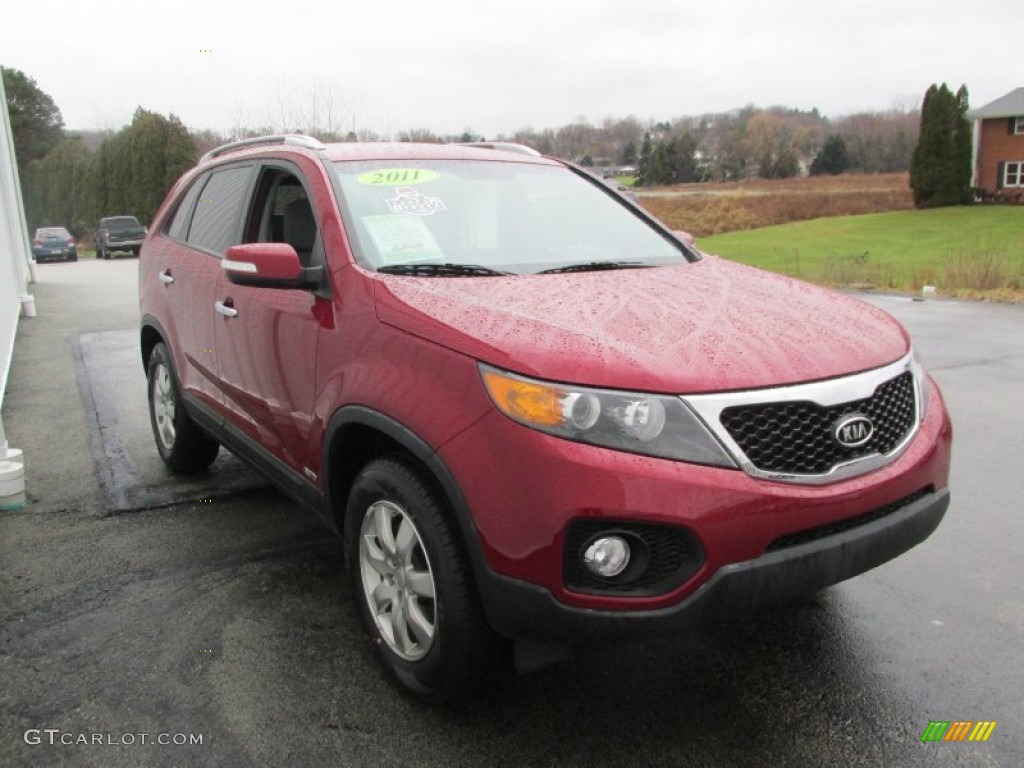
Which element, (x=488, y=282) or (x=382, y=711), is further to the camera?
(x=488, y=282)

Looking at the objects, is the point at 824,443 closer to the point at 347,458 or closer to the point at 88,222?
the point at 347,458

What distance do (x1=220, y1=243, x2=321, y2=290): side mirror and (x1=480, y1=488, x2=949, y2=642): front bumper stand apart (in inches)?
Answer: 54.4

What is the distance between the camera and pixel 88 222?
177ft

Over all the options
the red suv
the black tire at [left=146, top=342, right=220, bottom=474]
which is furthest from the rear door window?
the black tire at [left=146, top=342, right=220, bottom=474]

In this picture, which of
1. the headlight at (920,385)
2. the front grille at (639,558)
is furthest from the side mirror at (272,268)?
the headlight at (920,385)

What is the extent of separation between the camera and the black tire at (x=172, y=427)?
4.89m

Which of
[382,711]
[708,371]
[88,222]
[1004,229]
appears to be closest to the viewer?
[708,371]

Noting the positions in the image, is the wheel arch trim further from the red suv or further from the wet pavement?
the wet pavement

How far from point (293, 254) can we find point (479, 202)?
2.99 ft

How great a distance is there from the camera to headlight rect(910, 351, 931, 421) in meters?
2.78

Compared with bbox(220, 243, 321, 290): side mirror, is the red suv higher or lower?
lower

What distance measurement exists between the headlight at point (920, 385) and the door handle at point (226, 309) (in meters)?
2.71

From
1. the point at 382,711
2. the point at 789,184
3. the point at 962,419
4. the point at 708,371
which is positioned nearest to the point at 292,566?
the point at 382,711

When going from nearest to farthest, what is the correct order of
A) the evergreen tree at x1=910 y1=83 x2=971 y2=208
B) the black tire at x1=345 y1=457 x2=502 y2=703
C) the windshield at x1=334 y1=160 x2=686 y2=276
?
the black tire at x1=345 y1=457 x2=502 y2=703 → the windshield at x1=334 y1=160 x2=686 y2=276 → the evergreen tree at x1=910 y1=83 x2=971 y2=208
